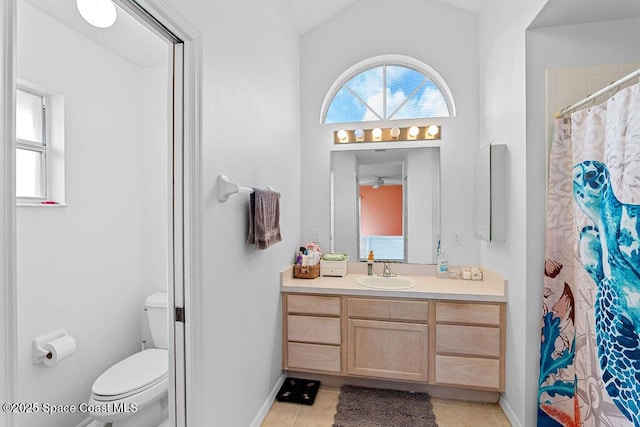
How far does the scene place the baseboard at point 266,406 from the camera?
1964 mm

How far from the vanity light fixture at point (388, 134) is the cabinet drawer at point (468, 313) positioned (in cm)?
137

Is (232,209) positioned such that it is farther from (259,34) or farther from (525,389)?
(525,389)

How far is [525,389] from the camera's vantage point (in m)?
1.83

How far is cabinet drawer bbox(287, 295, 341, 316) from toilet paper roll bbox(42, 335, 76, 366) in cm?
131

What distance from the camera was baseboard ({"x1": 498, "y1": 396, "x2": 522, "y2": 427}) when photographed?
76.9 inches

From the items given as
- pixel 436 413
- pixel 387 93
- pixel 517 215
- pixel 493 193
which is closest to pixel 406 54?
pixel 387 93

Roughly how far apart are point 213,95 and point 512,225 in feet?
6.15

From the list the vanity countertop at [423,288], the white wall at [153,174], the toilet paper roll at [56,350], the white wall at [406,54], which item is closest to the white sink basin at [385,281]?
the vanity countertop at [423,288]

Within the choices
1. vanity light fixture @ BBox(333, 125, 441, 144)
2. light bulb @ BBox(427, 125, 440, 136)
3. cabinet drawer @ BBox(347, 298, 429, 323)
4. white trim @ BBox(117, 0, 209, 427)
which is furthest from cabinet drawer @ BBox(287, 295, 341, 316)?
light bulb @ BBox(427, 125, 440, 136)

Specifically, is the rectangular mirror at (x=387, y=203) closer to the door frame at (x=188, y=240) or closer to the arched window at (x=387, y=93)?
the arched window at (x=387, y=93)

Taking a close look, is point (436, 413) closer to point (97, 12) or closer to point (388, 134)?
point (388, 134)

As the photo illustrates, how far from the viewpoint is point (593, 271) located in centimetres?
146

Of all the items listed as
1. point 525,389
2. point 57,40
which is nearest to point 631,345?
point 525,389

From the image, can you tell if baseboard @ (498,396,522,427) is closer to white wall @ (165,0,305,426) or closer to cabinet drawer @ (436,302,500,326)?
cabinet drawer @ (436,302,500,326)
